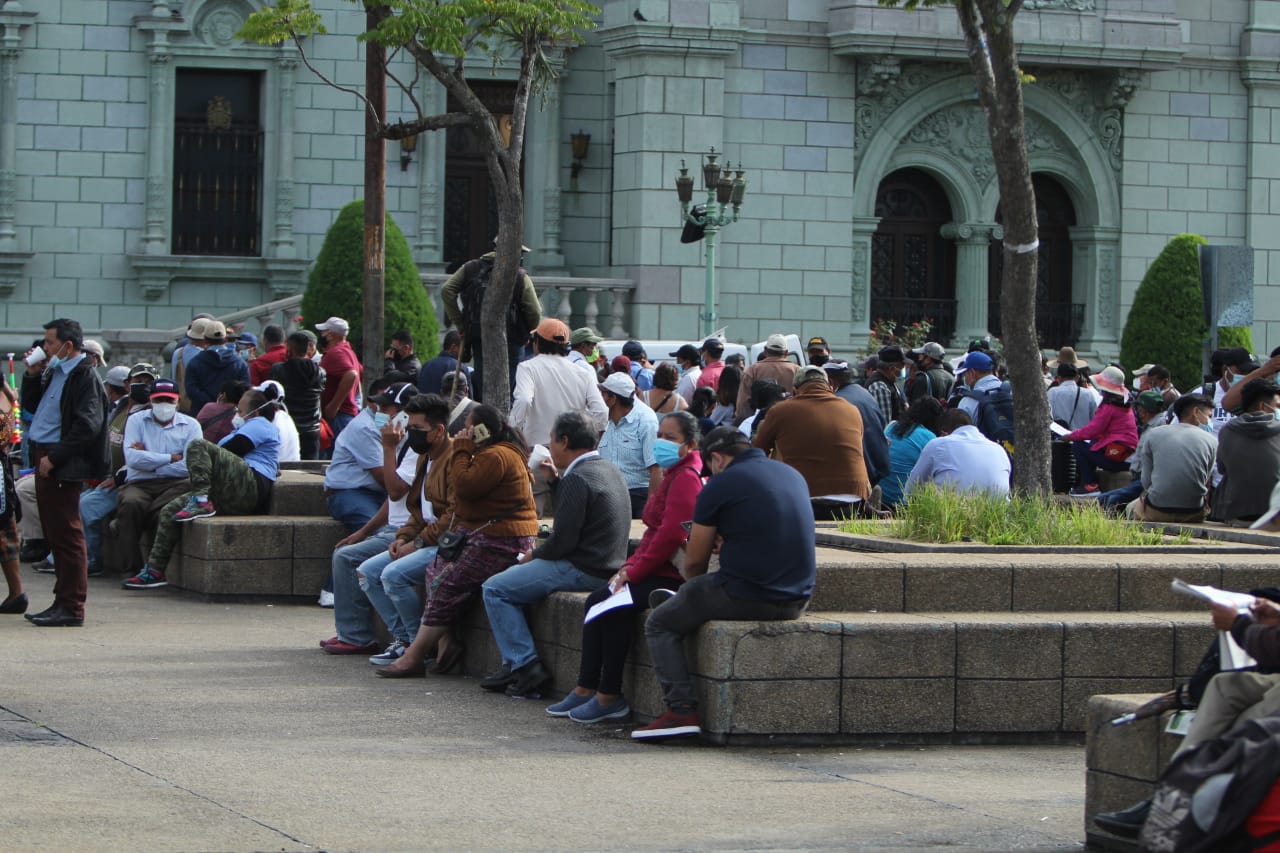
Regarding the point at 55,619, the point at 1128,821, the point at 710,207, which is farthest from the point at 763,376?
the point at 1128,821

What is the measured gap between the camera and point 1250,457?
43.2 feet

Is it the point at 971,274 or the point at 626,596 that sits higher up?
the point at 971,274

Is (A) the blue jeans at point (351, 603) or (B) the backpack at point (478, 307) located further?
(B) the backpack at point (478, 307)

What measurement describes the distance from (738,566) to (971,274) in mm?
21476

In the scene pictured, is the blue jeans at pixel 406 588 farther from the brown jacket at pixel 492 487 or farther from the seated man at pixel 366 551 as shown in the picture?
the brown jacket at pixel 492 487

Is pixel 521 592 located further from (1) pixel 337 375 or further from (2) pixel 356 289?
(2) pixel 356 289

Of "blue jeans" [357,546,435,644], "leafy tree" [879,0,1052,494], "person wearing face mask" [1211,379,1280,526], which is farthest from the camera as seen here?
"person wearing face mask" [1211,379,1280,526]

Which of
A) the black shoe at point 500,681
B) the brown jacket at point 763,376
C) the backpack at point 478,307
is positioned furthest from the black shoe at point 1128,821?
the brown jacket at point 763,376

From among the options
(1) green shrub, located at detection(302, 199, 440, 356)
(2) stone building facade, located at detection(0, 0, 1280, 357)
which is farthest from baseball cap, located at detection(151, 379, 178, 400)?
(2) stone building facade, located at detection(0, 0, 1280, 357)

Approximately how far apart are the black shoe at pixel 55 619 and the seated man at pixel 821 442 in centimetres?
442

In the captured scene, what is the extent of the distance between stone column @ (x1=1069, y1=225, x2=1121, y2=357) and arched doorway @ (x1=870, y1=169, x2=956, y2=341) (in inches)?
73.7

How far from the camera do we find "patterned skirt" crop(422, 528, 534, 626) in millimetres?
11430

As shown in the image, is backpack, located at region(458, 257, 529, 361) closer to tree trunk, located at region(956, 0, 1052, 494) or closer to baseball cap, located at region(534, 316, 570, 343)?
baseball cap, located at region(534, 316, 570, 343)

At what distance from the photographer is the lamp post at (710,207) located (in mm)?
26422
